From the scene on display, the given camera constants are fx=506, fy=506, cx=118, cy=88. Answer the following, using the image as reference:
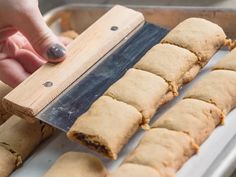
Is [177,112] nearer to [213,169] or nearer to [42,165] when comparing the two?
[213,169]

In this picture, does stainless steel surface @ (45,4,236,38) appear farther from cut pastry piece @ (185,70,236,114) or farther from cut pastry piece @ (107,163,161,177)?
cut pastry piece @ (107,163,161,177)

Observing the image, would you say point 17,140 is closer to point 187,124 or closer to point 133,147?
point 133,147

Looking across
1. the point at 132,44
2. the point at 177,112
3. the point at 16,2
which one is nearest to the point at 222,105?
the point at 177,112

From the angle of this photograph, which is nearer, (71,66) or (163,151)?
(163,151)

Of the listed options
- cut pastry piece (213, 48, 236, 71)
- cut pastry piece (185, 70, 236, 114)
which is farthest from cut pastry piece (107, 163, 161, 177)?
cut pastry piece (213, 48, 236, 71)

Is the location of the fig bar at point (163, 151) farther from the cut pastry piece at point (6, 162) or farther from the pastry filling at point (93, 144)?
the cut pastry piece at point (6, 162)

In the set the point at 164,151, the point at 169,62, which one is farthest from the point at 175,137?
the point at 169,62

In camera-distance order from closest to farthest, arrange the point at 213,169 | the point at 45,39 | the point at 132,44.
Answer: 1. the point at 213,169
2. the point at 45,39
3. the point at 132,44
